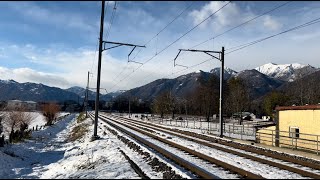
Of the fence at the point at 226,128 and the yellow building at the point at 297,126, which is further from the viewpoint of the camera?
the fence at the point at 226,128

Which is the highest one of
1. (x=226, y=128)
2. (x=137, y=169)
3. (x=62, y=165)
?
(x=226, y=128)

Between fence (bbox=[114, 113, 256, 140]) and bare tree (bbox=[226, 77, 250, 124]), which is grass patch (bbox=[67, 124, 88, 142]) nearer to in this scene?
fence (bbox=[114, 113, 256, 140])

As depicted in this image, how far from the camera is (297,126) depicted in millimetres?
28031

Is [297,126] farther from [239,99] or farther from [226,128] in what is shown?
[239,99]

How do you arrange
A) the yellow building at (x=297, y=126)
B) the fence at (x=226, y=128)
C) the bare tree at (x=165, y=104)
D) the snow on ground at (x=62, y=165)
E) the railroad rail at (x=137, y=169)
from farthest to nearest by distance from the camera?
the bare tree at (x=165, y=104) → the fence at (x=226, y=128) → the yellow building at (x=297, y=126) → the snow on ground at (x=62, y=165) → the railroad rail at (x=137, y=169)

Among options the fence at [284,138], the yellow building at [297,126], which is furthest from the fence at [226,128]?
the yellow building at [297,126]

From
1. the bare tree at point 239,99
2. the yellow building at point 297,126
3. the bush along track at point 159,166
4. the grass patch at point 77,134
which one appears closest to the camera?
the bush along track at point 159,166

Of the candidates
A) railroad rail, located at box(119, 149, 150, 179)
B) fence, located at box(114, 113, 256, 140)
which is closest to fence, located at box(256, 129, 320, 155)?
fence, located at box(114, 113, 256, 140)

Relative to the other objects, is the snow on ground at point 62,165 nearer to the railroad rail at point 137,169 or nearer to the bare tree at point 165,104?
the railroad rail at point 137,169

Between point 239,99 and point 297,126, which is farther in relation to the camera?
point 239,99

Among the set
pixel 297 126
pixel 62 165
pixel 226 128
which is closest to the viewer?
pixel 62 165

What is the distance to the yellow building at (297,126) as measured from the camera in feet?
83.7

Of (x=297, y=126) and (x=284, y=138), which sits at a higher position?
(x=297, y=126)

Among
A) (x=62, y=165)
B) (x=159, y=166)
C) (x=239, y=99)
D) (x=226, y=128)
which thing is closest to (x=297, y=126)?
(x=159, y=166)
